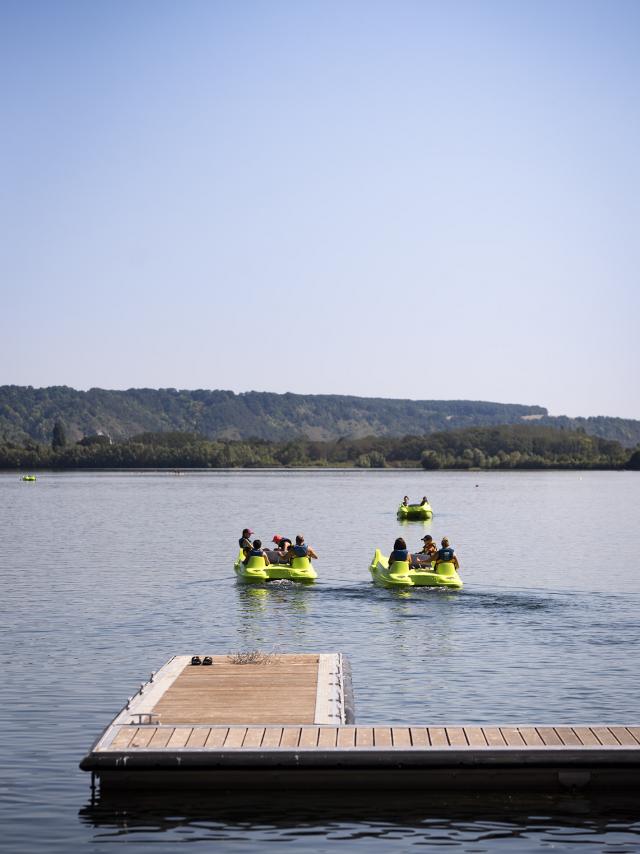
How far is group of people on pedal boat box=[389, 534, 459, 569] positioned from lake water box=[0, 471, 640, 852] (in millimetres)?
1041

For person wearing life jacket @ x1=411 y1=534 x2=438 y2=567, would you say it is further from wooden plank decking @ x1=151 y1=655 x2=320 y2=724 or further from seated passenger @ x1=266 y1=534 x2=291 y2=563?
wooden plank decking @ x1=151 y1=655 x2=320 y2=724

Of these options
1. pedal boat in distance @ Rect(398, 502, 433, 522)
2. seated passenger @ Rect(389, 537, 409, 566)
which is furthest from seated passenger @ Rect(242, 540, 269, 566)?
pedal boat in distance @ Rect(398, 502, 433, 522)

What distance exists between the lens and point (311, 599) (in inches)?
1372

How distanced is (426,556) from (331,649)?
495 inches

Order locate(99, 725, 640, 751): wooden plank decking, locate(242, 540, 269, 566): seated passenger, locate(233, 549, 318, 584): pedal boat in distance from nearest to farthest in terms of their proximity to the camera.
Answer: locate(99, 725, 640, 751): wooden plank decking → locate(233, 549, 318, 584): pedal boat in distance → locate(242, 540, 269, 566): seated passenger

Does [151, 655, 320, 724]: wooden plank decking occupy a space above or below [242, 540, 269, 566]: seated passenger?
below

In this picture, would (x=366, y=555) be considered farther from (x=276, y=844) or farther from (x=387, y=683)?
(x=276, y=844)

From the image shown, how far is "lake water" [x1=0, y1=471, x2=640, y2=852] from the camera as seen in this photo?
14.2m

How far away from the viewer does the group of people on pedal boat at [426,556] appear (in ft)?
117

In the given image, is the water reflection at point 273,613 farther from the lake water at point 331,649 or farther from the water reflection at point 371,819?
the water reflection at point 371,819

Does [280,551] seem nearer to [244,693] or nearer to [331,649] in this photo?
[331,649]

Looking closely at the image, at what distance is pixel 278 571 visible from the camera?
122 ft

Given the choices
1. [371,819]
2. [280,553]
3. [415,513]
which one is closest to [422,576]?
[280,553]

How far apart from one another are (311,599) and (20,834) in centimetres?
2106
